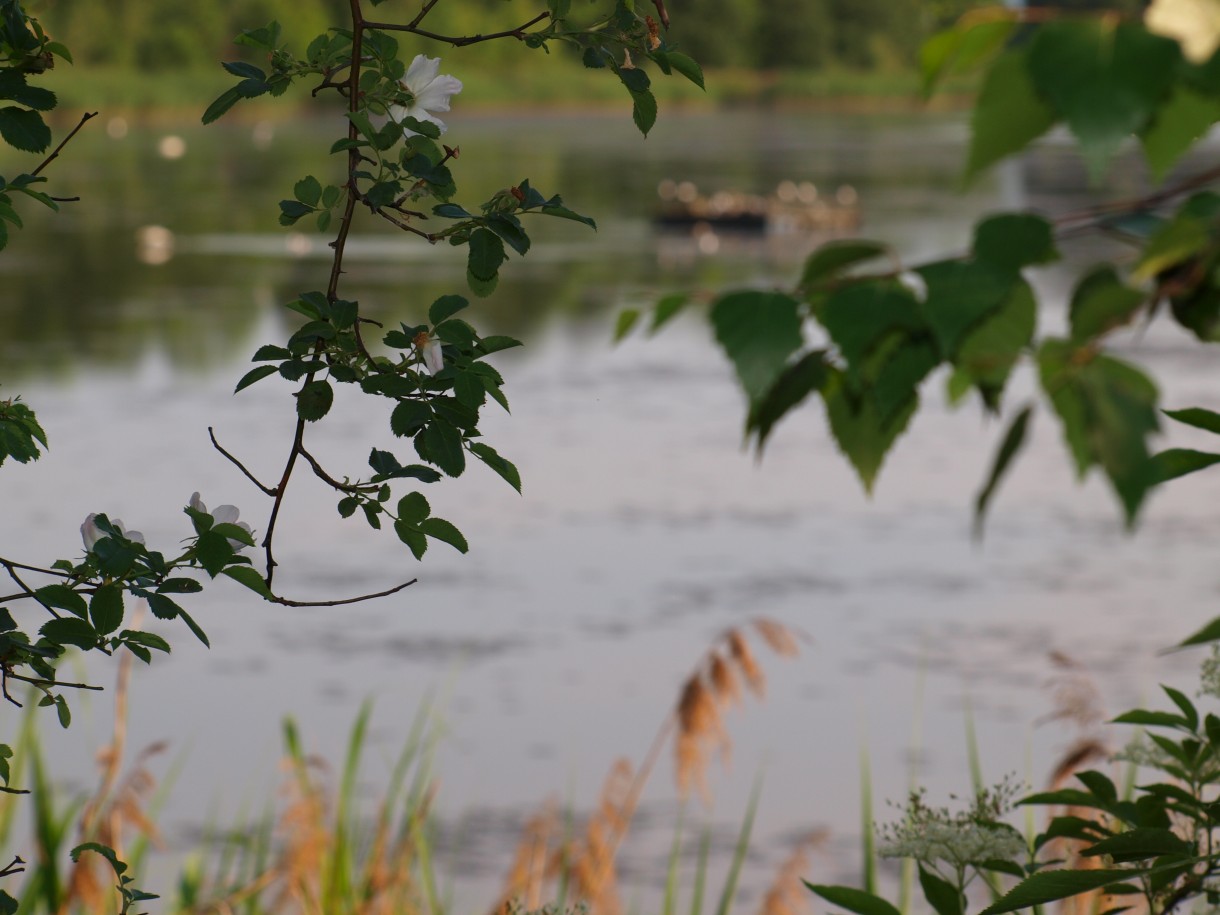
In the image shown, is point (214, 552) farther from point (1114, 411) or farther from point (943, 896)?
point (1114, 411)

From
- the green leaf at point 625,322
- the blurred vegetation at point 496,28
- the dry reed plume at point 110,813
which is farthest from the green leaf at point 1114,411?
the blurred vegetation at point 496,28

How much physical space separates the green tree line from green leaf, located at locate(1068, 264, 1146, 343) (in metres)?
42.2

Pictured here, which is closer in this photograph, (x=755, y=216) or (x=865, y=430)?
(x=865, y=430)

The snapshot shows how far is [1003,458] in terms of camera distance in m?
0.77

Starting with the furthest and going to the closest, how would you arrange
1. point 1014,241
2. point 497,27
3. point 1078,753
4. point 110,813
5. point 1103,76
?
point 497,27 < point 110,813 < point 1078,753 < point 1014,241 < point 1103,76

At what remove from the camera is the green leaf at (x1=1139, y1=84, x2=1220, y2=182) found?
77cm

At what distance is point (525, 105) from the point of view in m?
67.4

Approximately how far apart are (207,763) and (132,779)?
13.0 ft

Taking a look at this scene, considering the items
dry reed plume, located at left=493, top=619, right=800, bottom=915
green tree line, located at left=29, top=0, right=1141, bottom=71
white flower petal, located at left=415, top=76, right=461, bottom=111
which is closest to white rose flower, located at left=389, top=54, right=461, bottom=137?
white flower petal, located at left=415, top=76, right=461, bottom=111

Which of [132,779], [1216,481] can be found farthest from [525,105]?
[132,779]

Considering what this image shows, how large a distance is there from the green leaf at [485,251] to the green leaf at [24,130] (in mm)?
328

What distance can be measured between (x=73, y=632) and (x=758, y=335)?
2.28 feet

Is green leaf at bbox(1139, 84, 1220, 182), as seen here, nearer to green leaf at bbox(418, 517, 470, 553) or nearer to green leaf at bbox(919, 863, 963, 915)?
green leaf at bbox(418, 517, 470, 553)

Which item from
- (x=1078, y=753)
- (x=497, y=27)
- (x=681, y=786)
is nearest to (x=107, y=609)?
(x=1078, y=753)
